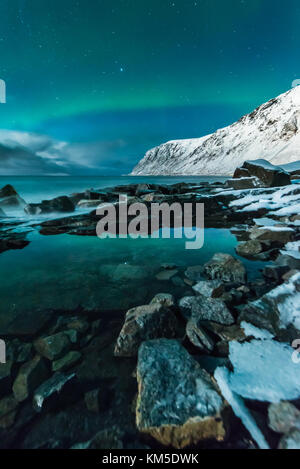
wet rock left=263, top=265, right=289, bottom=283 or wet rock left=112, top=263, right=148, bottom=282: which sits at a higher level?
wet rock left=263, top=265, right=289, bottom=283

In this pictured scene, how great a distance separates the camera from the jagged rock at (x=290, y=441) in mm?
1542

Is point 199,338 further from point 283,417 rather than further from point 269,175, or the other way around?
point 269,175

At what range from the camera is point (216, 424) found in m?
1.62

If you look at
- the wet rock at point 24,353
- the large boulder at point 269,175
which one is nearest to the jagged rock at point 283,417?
the wet rock at point 24,353

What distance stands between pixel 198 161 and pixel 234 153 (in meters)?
44.3

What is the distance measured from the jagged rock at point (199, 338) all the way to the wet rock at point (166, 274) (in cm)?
191

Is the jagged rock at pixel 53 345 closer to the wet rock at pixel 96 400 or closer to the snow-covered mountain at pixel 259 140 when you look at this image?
the wet rock at pixel 96 400

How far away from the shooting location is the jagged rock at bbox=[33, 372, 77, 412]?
2.02m

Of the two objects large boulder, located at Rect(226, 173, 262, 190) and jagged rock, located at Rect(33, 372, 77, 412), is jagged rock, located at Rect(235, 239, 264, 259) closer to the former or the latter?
jagged rock, located at Rect(33, 372, 77, 412)

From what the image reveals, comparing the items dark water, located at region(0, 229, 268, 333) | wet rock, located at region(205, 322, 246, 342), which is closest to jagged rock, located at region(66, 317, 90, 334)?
dark water, located at region(0, 229, 268, 333)

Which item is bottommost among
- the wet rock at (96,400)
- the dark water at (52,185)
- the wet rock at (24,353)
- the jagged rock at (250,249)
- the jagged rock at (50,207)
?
the wet rock at (96,400)

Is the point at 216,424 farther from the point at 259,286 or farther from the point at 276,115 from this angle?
the point at 276,115

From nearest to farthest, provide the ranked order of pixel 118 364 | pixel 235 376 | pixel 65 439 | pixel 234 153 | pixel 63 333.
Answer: pixel 65 439
pixel 235 376
pixel 118 364
pixel 63 333
pixel 234 153
